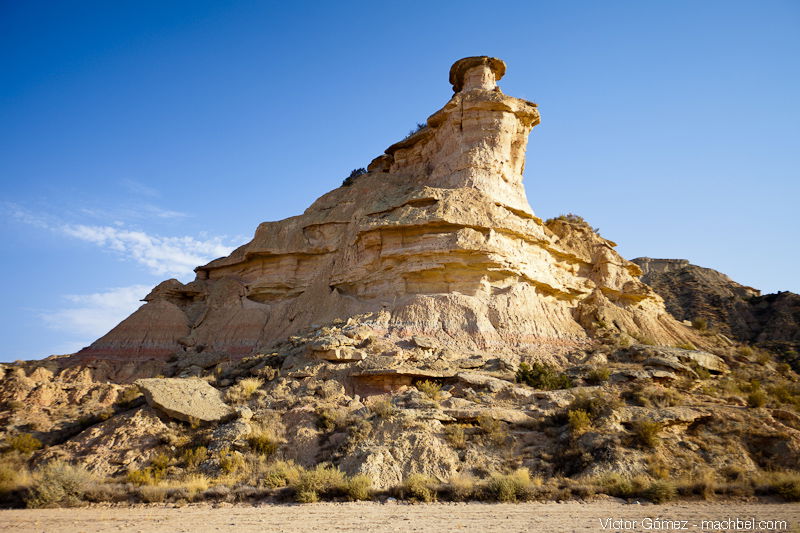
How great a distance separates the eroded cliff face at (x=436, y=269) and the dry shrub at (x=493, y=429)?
6.60 meters

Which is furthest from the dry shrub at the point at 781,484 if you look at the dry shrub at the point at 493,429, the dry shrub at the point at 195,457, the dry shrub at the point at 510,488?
the dry shrub at the point at 195,457

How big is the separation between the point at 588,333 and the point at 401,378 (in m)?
12.0

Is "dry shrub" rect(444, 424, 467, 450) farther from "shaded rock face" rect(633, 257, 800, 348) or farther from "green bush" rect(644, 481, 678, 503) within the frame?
"shaded rock face" rect(633, 257, 800, 348)

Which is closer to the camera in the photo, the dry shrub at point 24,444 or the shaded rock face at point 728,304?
the dry shrub at point 24,444

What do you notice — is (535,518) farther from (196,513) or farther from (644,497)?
(196,513)

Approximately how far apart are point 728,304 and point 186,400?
133 ft

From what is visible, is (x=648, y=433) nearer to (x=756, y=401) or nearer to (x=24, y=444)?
(x=756, y=401)

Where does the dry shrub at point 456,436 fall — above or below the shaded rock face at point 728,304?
below

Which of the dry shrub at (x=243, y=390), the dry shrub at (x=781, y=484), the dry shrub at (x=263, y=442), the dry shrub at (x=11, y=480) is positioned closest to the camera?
the dry shrub at (x=781, y=484)

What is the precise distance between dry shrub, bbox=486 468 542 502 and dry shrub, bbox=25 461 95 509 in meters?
9.33

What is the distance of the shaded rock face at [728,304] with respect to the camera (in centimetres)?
3494

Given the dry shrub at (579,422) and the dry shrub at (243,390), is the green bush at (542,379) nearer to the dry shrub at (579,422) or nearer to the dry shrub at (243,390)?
the dry shrub at (579,422)

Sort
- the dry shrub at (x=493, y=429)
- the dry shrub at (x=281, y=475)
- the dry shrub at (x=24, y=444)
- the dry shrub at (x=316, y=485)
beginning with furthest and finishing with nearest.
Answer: the dry shrub at (x=24, y=444)
the dry shrub at (x=493, y=429)
the dry shrub at (x=281, y=475)
the dry shrub at (x=316, y=485)

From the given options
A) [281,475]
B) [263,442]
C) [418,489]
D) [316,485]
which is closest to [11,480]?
[263,442]
